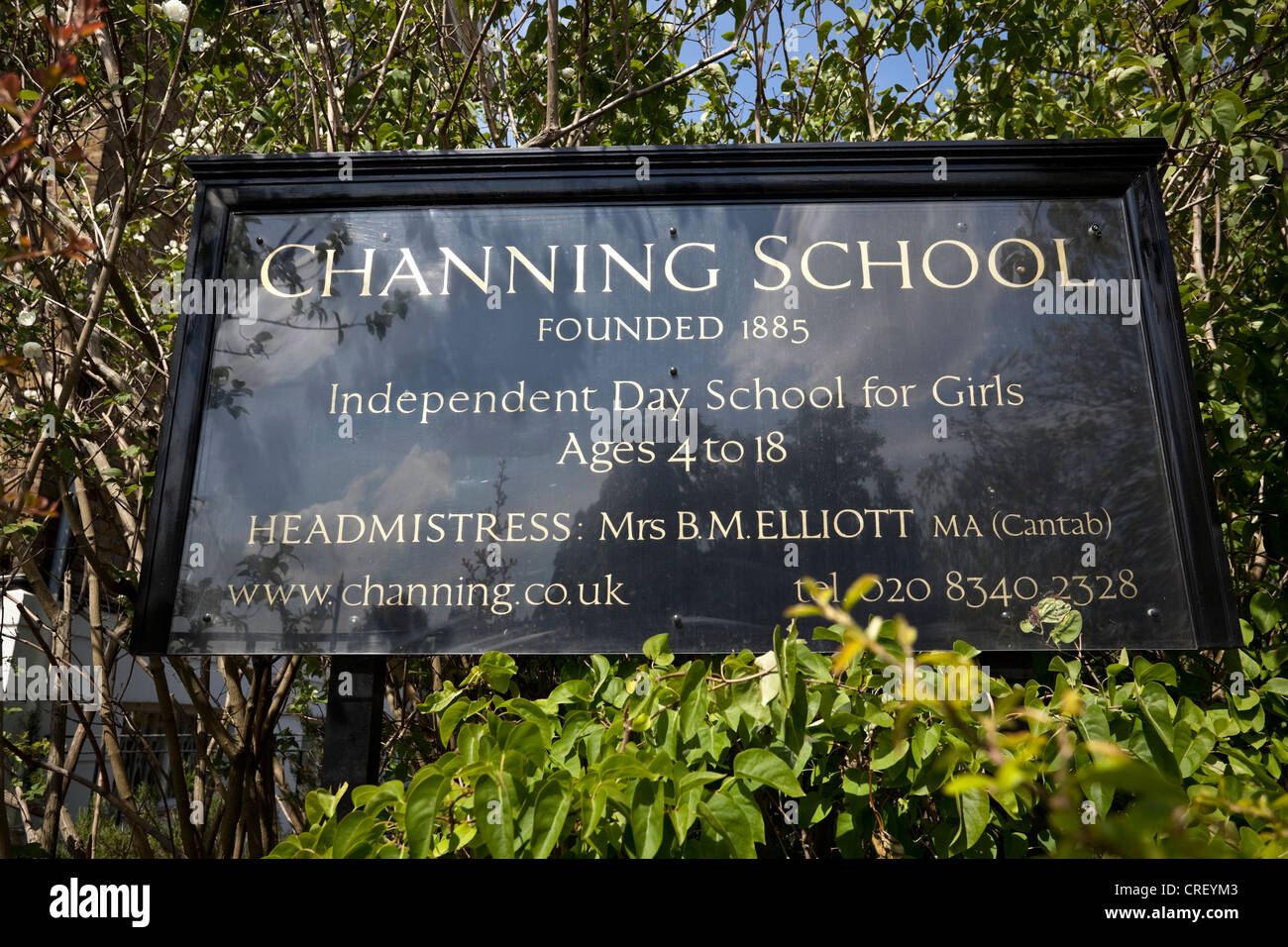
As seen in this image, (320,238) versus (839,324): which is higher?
(320,238)

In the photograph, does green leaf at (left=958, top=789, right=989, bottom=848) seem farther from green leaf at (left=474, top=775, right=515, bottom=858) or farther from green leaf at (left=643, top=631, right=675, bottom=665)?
green leaf at (left=474, top=775, right=515, bottom=858)

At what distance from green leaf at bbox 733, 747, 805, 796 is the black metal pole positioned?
1.18 m

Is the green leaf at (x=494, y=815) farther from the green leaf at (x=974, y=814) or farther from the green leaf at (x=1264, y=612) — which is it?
the green leaf at (x=1264, y=612)

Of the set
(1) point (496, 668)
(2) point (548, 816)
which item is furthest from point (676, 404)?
(2) point (548, 816)

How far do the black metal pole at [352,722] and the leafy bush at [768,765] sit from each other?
1.41 ft

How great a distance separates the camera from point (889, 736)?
1.63 metres

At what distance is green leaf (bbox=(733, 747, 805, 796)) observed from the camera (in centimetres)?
144

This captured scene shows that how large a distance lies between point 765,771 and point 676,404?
1182mm

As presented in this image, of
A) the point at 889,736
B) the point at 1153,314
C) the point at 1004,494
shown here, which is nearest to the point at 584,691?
the point at 889,736

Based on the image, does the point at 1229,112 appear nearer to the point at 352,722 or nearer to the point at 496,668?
the point at 496,668

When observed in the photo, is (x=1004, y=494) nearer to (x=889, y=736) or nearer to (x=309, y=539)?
(x=889, y=736)

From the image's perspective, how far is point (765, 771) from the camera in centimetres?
146

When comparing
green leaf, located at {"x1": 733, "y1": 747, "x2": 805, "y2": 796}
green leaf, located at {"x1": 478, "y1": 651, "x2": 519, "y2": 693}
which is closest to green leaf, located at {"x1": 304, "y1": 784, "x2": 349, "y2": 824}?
green leaf, located at {"x1": 478, "y1": 651, "x2": 519, "y2": 693}
